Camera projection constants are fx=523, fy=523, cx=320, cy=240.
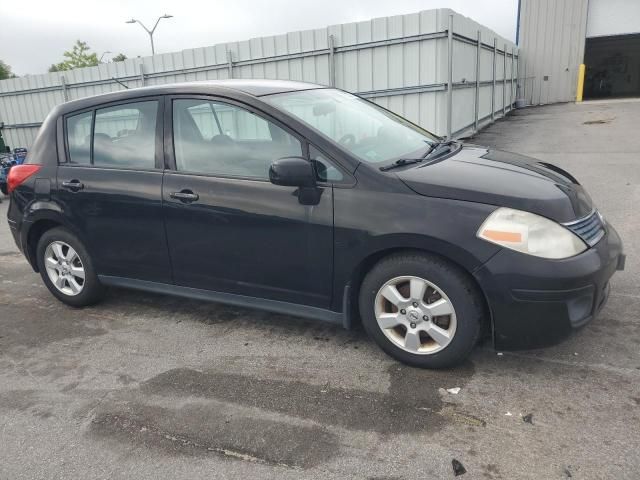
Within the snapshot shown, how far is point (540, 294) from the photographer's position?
2682 mm

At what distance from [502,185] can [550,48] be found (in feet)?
79.3

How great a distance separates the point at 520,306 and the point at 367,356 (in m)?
1.00

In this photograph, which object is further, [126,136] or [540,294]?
[126,136]

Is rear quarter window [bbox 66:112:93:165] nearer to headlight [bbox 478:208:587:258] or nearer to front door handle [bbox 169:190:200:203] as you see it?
front door handle [bbox 169:190:200:203]

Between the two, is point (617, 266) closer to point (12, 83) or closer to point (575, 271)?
point (575, 271)

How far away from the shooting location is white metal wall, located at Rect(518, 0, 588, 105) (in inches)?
920

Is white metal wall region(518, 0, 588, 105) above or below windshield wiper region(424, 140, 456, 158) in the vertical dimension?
above

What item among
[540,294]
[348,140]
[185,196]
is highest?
[348,140]

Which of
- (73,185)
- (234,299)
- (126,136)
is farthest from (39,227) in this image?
(234,299)

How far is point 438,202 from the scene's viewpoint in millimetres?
2832

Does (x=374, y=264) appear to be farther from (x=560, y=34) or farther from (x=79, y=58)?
(x=79, y=58)

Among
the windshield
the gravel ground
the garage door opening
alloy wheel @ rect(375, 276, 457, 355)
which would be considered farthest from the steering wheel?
the garage door opening

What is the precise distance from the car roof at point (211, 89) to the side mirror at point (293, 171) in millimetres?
683

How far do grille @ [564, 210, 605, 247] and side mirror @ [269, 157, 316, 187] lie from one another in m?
1.42
